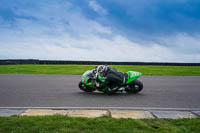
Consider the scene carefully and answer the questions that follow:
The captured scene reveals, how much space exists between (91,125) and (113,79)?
4087 mm

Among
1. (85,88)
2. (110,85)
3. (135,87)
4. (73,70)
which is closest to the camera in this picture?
(110,85)

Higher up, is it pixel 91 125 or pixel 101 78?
pixel 101 78

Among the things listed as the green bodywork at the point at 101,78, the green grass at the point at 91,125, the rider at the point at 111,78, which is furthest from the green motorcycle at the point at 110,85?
the green grass at the point at 91,125

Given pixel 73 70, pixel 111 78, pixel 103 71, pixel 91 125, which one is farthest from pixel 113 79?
pixel 73 70

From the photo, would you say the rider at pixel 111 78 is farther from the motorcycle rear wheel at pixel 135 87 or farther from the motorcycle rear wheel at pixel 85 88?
the motorcycle rear wheel at pixel 85 88

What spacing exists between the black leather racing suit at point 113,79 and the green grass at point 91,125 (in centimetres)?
361

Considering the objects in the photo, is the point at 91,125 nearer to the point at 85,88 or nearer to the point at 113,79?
the point at 113,79

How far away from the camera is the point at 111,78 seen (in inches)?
315

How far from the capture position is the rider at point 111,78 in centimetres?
805

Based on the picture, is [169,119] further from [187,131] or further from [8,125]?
[8,125]

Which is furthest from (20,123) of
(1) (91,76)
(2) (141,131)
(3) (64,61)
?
(3) (64,61)

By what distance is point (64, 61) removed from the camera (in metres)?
43.5

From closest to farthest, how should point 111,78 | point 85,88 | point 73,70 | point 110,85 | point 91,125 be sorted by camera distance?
point 91,125 → point 111,78 → point 110,85 → point 85,88 → point 73,70

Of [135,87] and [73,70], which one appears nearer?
[135,87]
